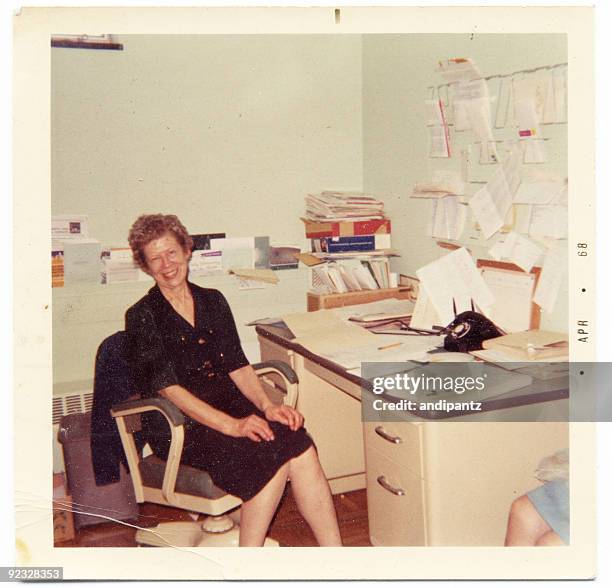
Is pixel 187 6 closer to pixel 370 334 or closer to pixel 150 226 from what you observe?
pixel 150 226

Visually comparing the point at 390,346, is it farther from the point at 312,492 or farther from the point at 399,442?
the point at 312,492

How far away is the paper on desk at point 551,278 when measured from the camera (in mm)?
1903

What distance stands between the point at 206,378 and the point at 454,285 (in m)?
0.77

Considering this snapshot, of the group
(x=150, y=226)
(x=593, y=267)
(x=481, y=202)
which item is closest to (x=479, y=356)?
(x=593, y=267)

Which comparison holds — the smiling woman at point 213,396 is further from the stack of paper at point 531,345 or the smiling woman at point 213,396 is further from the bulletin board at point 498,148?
the bulletin board at point 498,148

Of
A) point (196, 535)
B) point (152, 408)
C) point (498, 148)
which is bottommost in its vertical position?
A: point (196, 535)

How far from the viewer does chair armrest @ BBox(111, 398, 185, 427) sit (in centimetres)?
192

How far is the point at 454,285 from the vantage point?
7.01 feet

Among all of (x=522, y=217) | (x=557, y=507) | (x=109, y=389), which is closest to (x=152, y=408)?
(x=109, y=389)

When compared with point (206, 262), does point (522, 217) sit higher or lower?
higher

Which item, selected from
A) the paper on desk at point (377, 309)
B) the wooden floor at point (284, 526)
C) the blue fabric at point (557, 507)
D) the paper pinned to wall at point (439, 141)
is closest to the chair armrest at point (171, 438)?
the wooden floor at point (284, 526)

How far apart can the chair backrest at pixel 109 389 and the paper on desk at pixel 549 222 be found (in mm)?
1194

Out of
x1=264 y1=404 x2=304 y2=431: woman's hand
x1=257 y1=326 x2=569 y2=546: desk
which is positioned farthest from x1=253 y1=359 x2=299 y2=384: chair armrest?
x1=257 y1=326 x2=569 y2=546: desk
